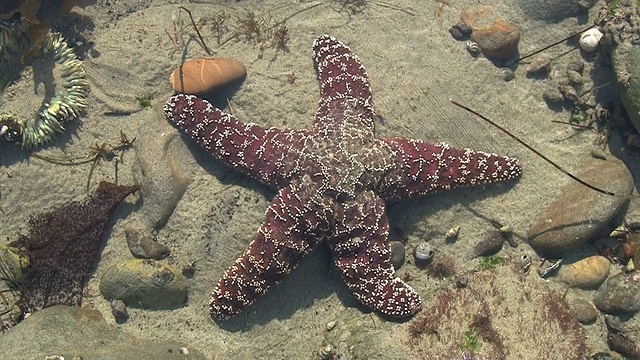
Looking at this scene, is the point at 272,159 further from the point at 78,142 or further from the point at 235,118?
the point at 78,142

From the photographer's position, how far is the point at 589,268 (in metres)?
7.06

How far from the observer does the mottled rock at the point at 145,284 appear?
712 cm

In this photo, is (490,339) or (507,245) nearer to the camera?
(490,339)

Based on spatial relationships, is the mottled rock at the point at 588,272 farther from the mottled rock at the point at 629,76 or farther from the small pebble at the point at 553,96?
the small pebble at the point at 553,96

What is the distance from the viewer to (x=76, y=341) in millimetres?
6688

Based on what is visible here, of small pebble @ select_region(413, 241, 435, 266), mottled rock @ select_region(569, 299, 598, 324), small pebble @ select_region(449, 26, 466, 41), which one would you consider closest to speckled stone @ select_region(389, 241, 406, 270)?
small pebble @ select_region(413, 241, 435, 266)

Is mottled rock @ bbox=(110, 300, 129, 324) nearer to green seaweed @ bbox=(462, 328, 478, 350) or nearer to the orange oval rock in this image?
the orange oval rock

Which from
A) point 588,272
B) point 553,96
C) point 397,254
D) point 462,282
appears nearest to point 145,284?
point 397,254

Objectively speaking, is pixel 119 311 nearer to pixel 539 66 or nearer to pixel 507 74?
pixel 507 74

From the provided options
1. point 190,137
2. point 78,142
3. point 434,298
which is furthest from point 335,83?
point 78,142

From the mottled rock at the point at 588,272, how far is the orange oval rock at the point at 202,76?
17.3ft

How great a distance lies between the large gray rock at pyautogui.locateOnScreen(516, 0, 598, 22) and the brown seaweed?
6.09 metres

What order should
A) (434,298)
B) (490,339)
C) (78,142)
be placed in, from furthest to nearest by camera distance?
(78,142)
(434,298)
(490,339)

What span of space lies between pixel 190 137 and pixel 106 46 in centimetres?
200
